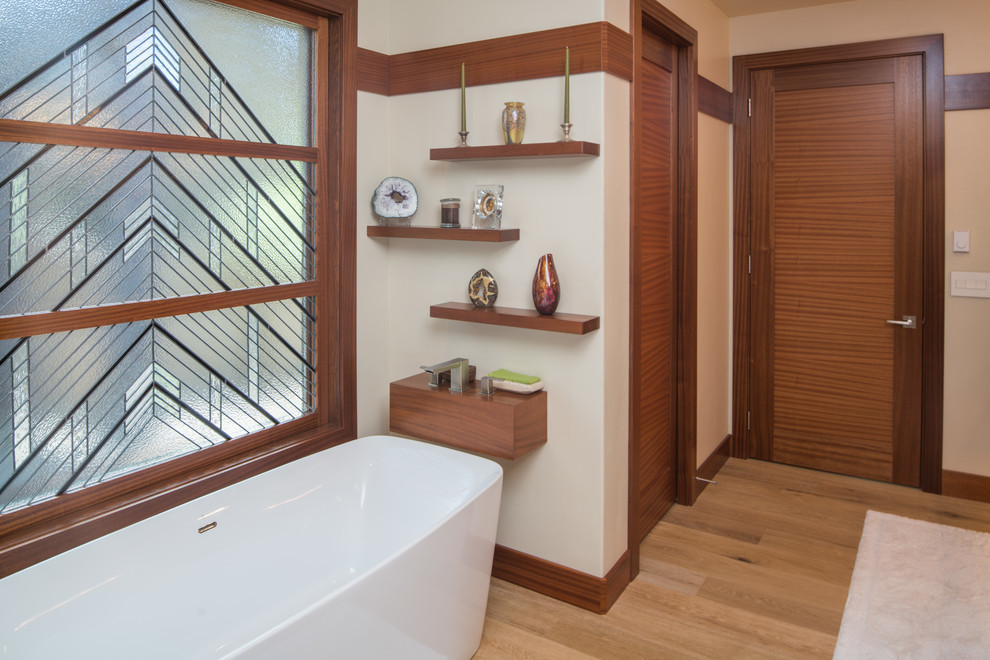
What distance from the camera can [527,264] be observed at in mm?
2605

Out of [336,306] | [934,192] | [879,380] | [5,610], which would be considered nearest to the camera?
[5,610]

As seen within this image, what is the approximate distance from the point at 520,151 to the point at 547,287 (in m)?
0.47

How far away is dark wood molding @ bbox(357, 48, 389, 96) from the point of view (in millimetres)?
2697

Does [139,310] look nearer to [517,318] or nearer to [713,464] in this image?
[517,318]

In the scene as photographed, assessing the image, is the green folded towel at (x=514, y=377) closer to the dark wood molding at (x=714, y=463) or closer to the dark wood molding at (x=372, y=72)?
the dark wood molding at (x=372, y=72)

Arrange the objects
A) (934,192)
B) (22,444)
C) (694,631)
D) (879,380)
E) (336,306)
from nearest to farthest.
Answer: (22,444) → (694,631) → (336,306) → (934,192) → (879,380)

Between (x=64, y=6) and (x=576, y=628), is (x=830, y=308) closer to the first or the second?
(x=576, y=628)

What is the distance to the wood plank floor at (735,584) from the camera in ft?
7.68

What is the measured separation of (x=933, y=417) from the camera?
11.5 ft

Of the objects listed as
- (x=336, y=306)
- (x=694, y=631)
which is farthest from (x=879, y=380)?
(x=336, y=306)

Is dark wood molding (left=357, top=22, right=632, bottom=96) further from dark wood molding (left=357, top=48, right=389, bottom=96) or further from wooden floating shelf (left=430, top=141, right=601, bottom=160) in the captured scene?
wooden floating shelf (left=430, top=141, right=601, bottom=160)

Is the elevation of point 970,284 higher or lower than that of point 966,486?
higher

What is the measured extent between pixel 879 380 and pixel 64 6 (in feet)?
12.3

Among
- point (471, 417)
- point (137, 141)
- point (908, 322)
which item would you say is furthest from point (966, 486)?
point (137, 141)
